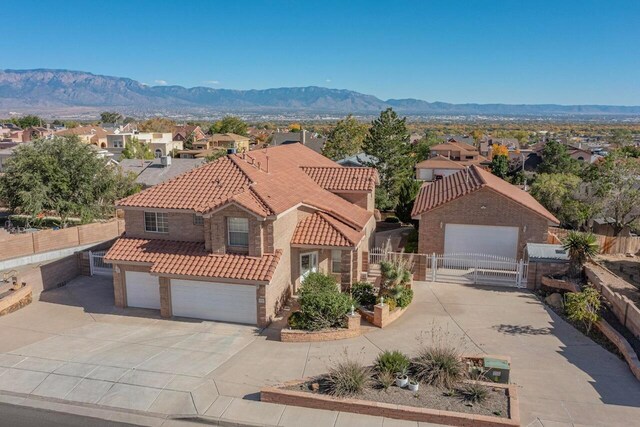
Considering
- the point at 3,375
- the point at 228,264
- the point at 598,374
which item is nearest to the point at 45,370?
the point at 3,375

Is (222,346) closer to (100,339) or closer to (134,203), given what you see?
(100,339)

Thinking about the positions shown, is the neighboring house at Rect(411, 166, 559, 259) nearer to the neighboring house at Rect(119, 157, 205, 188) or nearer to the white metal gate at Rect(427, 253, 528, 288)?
the white metal gate at Rect(427, 253, 528, 288)

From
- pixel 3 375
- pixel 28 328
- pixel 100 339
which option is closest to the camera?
pixel 3 375

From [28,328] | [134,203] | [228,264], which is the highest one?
[134,203]

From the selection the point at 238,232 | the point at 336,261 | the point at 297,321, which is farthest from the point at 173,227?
the point at 297,321

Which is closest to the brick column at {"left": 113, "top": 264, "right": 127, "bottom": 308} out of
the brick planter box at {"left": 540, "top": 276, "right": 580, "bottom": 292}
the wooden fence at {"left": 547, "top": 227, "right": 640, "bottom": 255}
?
the brick planter box at {"left": 540, "top": 276, "right": 580, "bottom": 292}

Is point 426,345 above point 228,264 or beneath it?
beneath

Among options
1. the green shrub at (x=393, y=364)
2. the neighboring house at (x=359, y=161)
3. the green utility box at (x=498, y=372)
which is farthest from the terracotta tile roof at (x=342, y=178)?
the neighboring house at (x=359, y=161)

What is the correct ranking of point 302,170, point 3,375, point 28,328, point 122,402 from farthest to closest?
point 302,170 < point 28,328 < point 3,375 < point 122,402

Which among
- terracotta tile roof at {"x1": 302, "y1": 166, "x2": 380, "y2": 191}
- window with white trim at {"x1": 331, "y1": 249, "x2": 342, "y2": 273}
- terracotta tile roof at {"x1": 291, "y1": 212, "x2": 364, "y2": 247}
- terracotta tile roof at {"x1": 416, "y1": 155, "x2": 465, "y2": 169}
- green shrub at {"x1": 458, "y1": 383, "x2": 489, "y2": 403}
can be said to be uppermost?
terracotta tile roof at {"x1": 302, "y1": 166, "x2": 380, "y2": 191}
